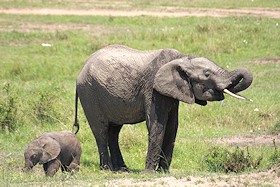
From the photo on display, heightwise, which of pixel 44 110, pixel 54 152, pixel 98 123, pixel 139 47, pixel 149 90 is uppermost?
pixel 149 90

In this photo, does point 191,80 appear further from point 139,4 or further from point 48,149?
point 139,4

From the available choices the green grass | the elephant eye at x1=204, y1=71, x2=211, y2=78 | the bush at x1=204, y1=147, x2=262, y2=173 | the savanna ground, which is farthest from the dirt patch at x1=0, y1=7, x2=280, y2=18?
the elephant eye at x1=204, y1=71, x2=211, y2=78

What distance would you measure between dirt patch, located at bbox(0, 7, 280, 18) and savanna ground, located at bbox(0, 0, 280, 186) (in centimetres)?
4

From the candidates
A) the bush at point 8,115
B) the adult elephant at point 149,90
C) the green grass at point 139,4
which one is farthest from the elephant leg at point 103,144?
the green grass at point 139,4

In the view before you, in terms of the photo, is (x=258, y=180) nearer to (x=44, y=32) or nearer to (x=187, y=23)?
(x=44, y=32)

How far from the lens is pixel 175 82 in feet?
30.5

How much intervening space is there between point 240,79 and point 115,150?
244cm

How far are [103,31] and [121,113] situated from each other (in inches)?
557

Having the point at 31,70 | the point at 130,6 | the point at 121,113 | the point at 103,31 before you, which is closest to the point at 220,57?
the point at 31,70

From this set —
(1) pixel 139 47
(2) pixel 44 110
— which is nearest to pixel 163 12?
(1) pixel 139 47

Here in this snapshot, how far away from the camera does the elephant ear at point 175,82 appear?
923 cm

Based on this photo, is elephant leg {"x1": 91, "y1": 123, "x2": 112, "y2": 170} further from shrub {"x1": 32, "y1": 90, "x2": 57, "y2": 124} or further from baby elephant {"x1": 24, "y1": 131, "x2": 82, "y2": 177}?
shrub {"x1": 32, "y1": 90, "x2": 57, "y2": 124}

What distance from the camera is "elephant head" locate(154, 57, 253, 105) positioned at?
9.09 m

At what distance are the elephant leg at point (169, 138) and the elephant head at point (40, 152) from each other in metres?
1.36
